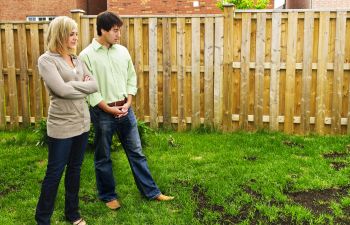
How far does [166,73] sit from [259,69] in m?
1.49

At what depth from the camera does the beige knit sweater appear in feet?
12.9

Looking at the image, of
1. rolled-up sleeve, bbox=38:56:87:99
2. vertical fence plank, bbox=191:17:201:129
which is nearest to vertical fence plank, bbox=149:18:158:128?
vertical fence plank, bbox=191:17:201:129

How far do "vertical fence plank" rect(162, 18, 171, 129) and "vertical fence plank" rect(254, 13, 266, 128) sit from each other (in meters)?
1.40

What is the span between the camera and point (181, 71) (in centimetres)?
779

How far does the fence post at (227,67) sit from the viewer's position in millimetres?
7492

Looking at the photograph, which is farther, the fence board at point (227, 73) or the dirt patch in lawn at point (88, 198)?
the fence board at point (227, 73)

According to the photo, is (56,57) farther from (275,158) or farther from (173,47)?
(173,47)

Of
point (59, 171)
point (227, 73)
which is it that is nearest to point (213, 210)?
point (59, 171)

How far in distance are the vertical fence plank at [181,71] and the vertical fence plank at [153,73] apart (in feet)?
1.24

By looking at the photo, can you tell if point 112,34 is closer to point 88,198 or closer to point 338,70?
point 88,198

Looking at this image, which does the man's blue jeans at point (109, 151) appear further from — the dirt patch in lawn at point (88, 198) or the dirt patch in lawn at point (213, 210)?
the dirt patch in lawn at point (213, 210)

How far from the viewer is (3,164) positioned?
6.39 metres

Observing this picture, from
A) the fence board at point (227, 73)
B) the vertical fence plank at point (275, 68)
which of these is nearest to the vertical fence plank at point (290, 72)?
the vertical fence plank at point (275, 68)

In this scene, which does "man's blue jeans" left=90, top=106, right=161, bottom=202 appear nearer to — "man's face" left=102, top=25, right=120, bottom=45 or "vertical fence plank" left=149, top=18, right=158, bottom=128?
"man's face" left=102, top=25, right=120, bottom=45
